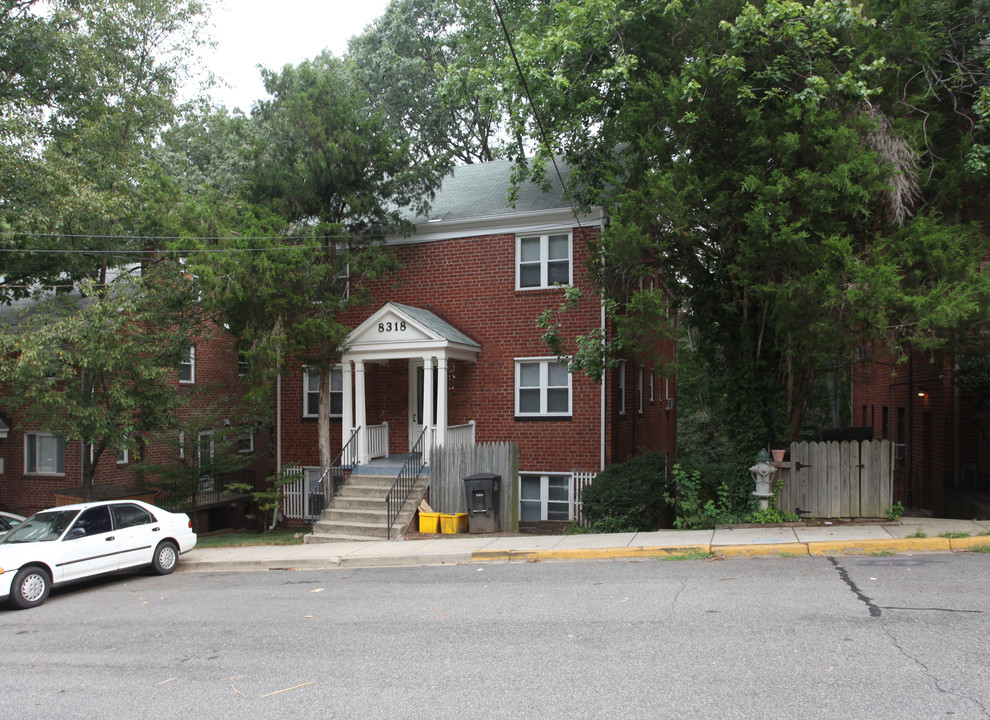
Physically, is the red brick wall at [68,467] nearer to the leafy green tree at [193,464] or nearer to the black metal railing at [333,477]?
the leafy green tree at [193,464]

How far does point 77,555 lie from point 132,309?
5.75 metres

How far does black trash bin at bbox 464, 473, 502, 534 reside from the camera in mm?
15102

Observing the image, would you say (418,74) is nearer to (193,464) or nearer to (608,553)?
(193,464)

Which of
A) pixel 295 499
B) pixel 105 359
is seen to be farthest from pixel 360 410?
pixel 105 359

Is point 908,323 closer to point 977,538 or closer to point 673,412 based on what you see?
point 977,538

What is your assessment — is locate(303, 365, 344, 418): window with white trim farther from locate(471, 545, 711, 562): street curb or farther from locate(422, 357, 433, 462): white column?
locate(471, 545, 711, 562): street curb

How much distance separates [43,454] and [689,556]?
19742mm

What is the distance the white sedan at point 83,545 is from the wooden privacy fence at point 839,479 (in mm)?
10648

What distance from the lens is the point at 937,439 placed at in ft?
58.3

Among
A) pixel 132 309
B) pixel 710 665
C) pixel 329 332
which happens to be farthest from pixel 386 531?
pixel 710 665

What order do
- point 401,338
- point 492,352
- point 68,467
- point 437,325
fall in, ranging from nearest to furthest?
point 401,338
point 437,325
point 492,352
point 68,467

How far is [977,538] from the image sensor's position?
10.3 m

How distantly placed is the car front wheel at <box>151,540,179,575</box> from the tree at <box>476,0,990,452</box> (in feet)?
28.4

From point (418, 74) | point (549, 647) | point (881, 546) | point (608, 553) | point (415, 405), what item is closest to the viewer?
point (549, 647)
